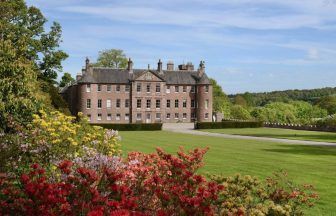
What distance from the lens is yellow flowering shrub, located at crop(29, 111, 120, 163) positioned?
13477 mm

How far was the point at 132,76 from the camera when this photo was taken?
3164 inches

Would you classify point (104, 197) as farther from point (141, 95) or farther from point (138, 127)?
point (141, 95)

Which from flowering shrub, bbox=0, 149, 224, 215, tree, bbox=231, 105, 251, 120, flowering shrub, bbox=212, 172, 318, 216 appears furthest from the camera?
tree, bbox=231, 105, 251, 120

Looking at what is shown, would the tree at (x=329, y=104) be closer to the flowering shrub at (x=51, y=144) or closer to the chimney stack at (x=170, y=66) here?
the chimney stack at (x=170, y=66)

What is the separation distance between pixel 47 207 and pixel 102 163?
3.69 m

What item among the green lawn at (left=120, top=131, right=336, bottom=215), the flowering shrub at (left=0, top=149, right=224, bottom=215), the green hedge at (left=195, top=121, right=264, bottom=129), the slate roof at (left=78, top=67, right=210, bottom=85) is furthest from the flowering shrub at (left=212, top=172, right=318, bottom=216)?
the slate roof at (left=78, top=67, right=210, bottom=85)

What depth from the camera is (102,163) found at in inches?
375

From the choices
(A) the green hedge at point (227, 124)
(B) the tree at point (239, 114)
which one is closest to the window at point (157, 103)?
(A) the green hedge at point (227, 124)

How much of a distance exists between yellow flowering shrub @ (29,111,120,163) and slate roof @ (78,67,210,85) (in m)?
62.4

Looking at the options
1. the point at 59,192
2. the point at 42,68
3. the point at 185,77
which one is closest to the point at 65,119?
the point at 59,192

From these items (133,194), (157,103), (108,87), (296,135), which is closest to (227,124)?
(296,135)

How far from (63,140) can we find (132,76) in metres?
66.8

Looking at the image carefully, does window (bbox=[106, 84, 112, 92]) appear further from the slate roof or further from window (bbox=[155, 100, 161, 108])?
window (bbox=[155, 100, 161, 108])

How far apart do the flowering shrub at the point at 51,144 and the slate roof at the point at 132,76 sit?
62733mm
